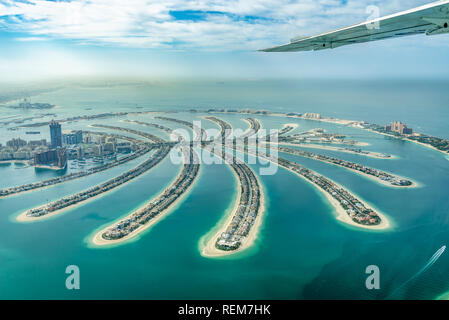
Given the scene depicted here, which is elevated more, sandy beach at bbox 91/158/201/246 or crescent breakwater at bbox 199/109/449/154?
crescent breakwater at bbox 199/109/449/154

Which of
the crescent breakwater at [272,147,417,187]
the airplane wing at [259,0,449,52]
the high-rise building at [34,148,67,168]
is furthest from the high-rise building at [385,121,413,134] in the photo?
the airplane wing at [259,0,449,52]

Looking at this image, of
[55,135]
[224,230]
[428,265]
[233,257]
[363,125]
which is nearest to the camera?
[428,265]

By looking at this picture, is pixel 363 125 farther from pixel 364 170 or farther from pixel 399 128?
pixel 364 170

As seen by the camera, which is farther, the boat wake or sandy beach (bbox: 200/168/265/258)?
sandy beach (bbox: 200/168/265/258)

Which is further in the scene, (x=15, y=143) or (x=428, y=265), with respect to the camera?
(x=15, y=143)

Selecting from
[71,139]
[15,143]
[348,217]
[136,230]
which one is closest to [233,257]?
[136,230]

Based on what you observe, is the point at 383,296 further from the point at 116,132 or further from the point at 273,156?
the point at 116,132

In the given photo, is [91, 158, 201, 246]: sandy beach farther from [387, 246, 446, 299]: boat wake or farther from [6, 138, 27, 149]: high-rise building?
[6, 138, 27, 149]: high-rise building

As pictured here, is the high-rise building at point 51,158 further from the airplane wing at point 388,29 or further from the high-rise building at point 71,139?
the airplane wing at point 388,29
